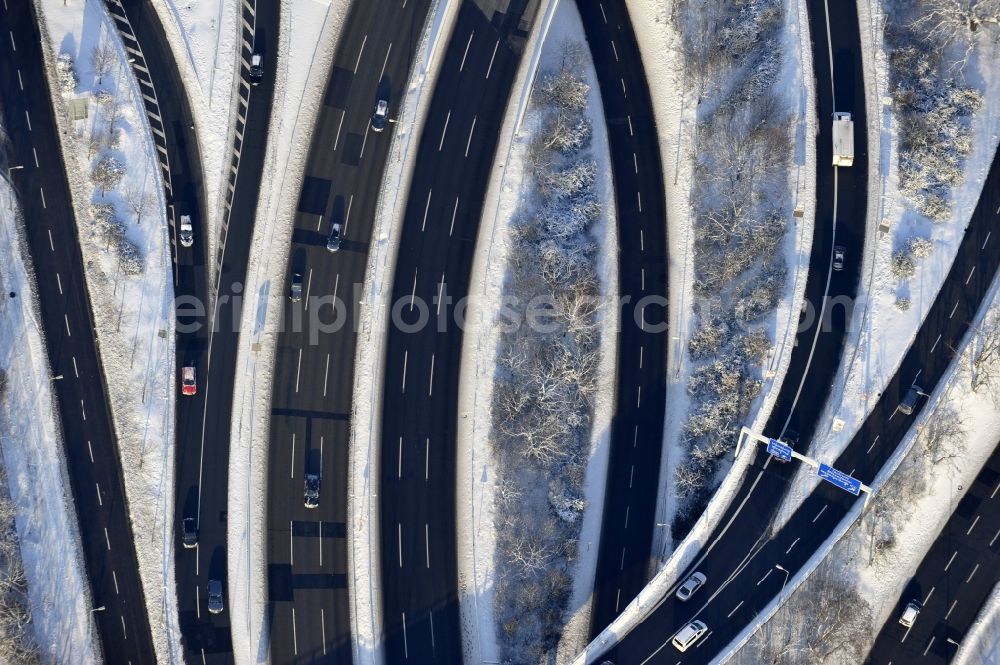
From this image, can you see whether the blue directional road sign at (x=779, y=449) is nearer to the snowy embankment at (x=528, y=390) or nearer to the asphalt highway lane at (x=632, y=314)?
the asphalt highway lane at (x=632, y=314)

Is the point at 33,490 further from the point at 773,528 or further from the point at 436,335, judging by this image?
the point at 773,528

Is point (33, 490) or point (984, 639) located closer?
point (984, 639)

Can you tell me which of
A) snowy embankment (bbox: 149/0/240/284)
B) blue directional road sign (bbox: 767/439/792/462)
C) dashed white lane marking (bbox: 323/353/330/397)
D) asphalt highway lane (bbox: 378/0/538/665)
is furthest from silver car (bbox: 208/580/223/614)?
blue directional road sign (bbox: 767/439/792/462)

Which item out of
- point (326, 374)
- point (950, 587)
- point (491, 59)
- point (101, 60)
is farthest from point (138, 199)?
Answer: point (950, 587)

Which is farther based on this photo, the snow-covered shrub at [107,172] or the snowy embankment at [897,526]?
the snow-covered shrub at [107,172]

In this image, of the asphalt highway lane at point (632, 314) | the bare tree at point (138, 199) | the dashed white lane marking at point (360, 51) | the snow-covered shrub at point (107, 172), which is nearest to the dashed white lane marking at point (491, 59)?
the asphalt highway lane at point (632, 314)
